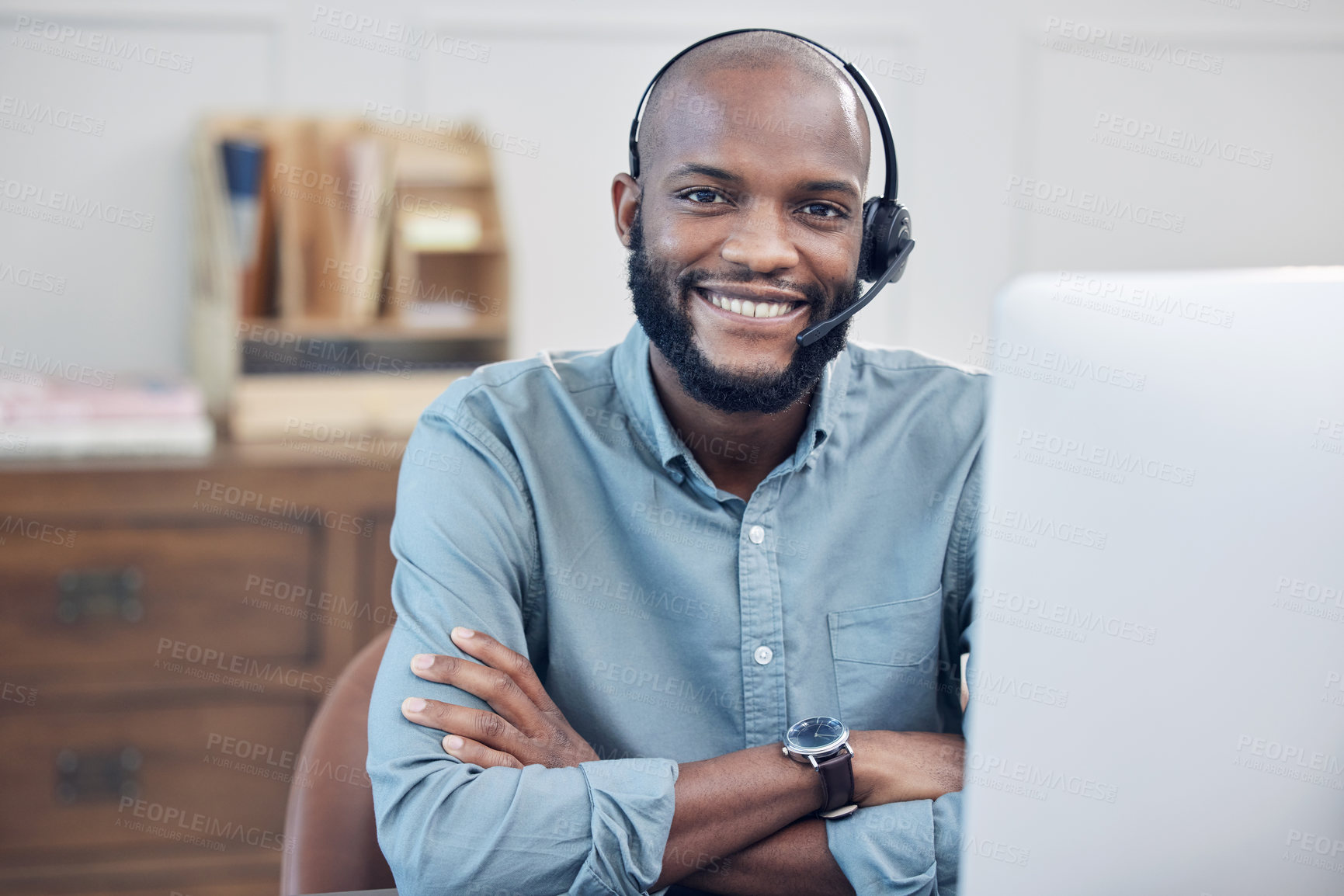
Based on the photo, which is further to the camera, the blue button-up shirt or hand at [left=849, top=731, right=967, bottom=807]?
the blue button-up shirt

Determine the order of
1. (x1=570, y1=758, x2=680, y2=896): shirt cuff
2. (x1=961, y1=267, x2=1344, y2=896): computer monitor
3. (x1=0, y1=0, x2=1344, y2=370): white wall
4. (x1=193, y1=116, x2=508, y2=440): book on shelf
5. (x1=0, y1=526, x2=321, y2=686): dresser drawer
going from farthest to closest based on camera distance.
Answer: (x1=0, y1=0, x2=1344, y2=370): white wall
(x1=193, y1=116, x2=508, y2=440): book on shelf
(x1=0, y1=526, x2=321, y2=686): dresser drawer
(x1=570, y1=758, x2=680, y2=896): shirt cuff
(x1=961, y1=267, x2=1344, y2=896): computer monitor

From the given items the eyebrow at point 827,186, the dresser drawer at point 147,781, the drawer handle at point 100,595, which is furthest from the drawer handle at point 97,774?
the eyebrow at point 827,186

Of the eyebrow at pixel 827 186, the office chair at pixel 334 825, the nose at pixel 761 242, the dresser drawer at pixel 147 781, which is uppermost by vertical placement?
the eyebrow at pixel 827 186

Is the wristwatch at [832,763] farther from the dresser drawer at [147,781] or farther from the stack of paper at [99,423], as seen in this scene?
the stack of paper at [99,423]

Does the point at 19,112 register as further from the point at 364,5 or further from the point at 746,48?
the point at 746,48

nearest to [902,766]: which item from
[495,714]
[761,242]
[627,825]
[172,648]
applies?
[627,825]

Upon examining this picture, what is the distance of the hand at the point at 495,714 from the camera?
3.21ft

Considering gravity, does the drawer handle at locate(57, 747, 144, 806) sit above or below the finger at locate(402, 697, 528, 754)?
below

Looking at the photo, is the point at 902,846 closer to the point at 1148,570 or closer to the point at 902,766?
the point at 902,766

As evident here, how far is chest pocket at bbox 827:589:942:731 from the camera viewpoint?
1.18 meters

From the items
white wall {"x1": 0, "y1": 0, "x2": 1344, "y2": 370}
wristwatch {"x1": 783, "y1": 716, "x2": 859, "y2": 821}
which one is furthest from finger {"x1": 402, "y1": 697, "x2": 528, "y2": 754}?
white wall {"x1": 0, "y1": 0, "x2": 1344, "y2": 370}

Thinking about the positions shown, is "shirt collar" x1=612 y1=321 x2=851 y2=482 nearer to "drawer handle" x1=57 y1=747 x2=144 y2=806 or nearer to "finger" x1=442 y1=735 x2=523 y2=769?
"finger" x1=442 y1=735 x2=523 y2=769

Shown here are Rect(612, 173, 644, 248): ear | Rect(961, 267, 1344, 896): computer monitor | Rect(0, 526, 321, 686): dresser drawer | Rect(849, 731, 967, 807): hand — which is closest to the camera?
Rect(961, 267, 1344, 896): computer monitor

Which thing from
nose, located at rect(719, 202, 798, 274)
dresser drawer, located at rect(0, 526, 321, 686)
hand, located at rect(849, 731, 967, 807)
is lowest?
dresser drawer, located at rect(0, 526, 321, 686)
